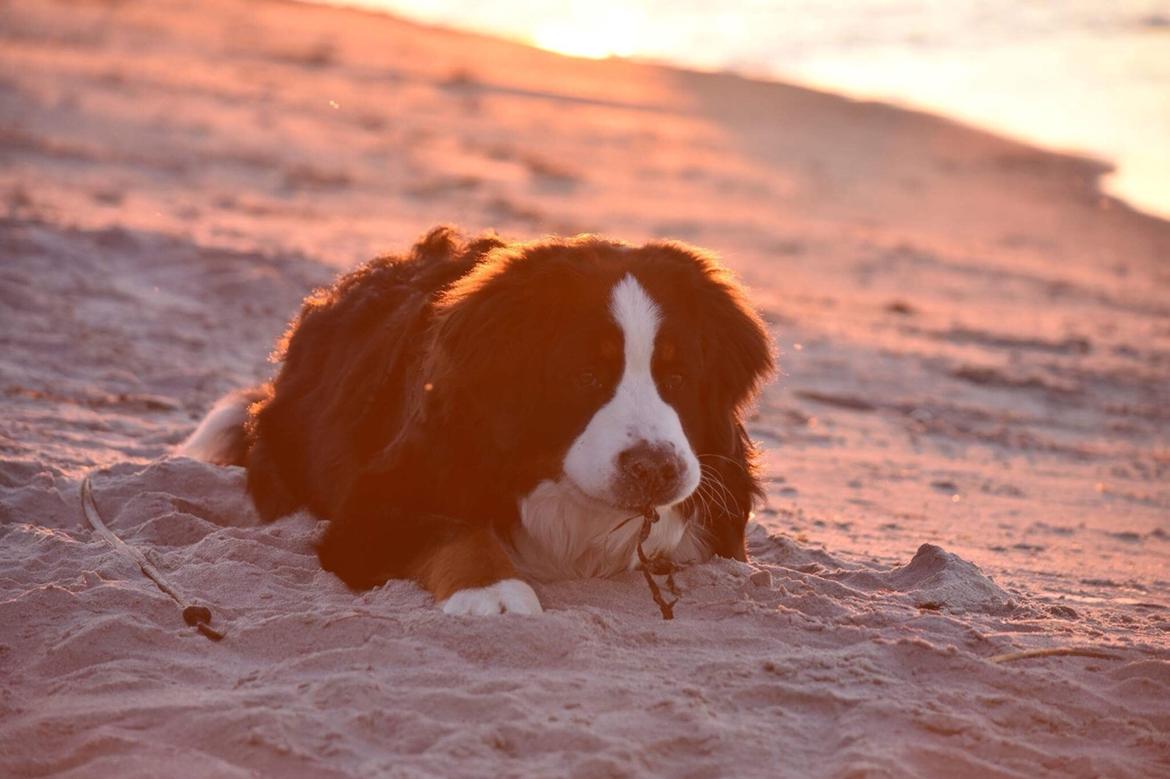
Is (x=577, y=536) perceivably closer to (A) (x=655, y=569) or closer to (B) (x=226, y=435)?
(A) (x=655, y=569)

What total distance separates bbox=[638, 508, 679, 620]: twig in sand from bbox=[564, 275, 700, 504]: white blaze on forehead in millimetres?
211

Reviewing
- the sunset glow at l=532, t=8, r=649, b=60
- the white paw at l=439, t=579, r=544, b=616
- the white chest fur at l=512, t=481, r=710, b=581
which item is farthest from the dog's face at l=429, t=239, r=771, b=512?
the sunset glow at l=532, t=8, r=649, b=60

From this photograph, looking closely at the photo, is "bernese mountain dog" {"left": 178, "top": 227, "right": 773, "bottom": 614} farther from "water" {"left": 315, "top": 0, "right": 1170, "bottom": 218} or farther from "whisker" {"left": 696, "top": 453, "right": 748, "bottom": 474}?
"water" {"left": 315, "top": 0, "right": 1170, "bottom": 218}

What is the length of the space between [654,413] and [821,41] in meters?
27.9

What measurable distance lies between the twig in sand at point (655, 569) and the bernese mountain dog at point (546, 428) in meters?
0.06

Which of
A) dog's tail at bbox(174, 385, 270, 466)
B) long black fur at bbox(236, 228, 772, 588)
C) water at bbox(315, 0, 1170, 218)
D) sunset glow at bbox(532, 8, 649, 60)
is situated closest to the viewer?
long black fur at bbox(236, 228, 772, 588)

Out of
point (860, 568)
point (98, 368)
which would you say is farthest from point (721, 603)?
point (98, 368)

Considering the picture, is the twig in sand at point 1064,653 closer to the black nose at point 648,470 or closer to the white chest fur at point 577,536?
the black nose at point 648,470

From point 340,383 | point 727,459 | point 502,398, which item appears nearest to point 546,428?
point 502,398

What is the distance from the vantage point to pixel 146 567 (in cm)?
473

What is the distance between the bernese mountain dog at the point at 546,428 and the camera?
14.7 ft

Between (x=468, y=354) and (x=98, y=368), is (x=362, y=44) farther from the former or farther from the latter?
(x=468, y=354)

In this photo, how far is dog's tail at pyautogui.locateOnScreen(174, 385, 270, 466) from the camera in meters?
6.39

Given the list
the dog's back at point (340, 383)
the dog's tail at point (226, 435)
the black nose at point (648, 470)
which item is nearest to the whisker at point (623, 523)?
the black nose at point (648, 470)
